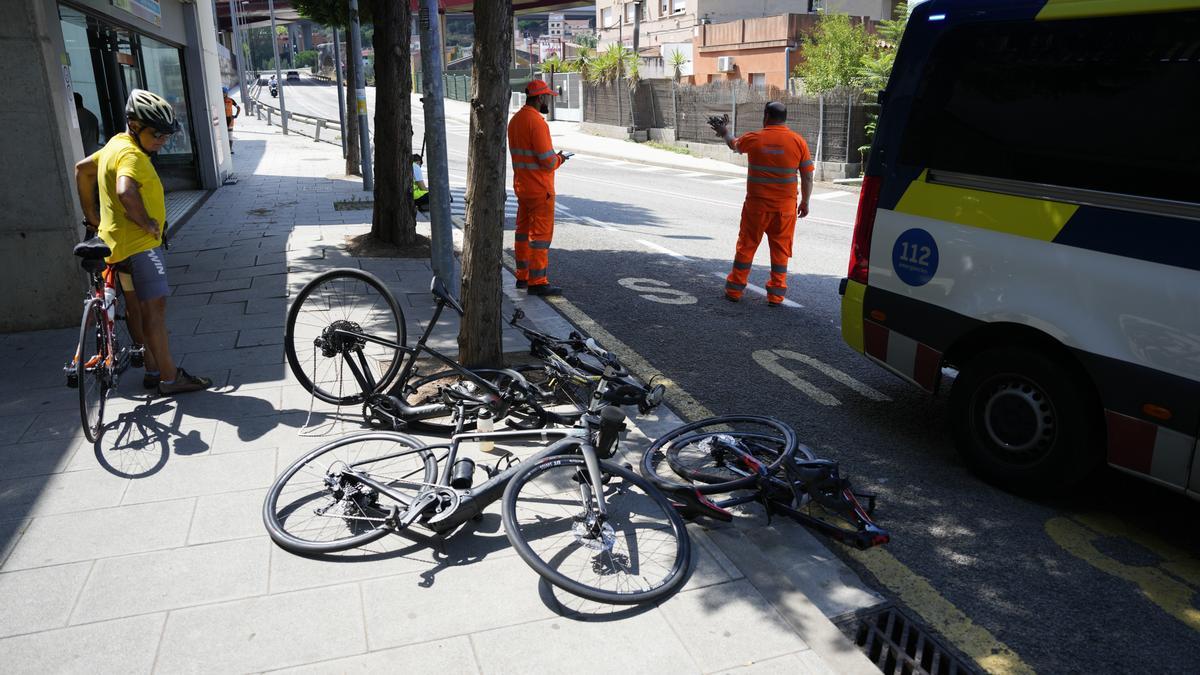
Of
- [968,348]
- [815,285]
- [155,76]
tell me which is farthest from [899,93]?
[155,76]

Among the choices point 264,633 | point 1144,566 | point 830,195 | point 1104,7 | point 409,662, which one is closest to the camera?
point 409,662

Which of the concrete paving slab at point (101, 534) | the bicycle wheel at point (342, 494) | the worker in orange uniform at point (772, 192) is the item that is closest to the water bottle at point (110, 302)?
the concrete paving slab at point (101, 534)

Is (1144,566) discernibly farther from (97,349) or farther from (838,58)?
(838,58)

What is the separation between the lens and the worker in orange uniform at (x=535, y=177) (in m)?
8.07

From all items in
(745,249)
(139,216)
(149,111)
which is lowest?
(745,249)

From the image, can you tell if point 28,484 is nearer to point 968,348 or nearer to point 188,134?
point 968,348

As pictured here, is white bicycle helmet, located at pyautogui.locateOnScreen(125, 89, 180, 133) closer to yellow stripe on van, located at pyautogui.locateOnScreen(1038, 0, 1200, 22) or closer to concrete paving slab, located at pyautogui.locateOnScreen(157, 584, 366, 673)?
concrete paving slab, located at pyautogui.locateOnScreen(157, 584, 366, 673)

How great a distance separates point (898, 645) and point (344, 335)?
3270mm

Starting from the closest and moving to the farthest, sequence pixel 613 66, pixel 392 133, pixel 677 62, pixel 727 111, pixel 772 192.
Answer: pixel 772 192 < pixel 392 133 < pixel 727 111 < pixel 613 66 < pixel 677 62

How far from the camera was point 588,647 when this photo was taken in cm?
302

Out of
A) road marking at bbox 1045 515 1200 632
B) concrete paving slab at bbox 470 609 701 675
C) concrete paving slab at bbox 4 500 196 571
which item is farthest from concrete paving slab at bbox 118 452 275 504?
road marking at bbox 1045 515 1200 632

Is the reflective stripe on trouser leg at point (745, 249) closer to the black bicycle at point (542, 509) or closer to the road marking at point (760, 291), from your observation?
the road marking at point (760, 291)

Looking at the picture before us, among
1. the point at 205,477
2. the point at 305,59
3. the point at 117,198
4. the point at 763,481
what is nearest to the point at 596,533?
the point at 763,481

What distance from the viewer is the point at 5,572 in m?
3.48
